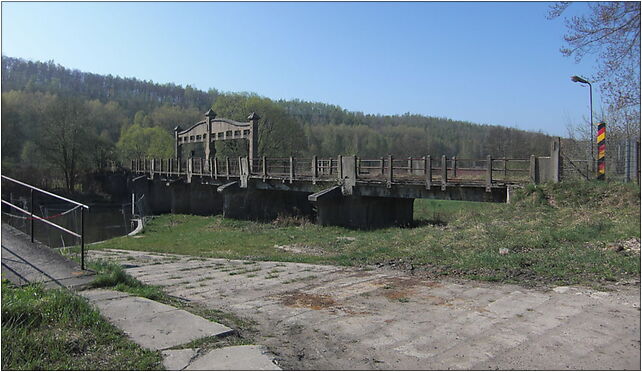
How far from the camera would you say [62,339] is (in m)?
4.25

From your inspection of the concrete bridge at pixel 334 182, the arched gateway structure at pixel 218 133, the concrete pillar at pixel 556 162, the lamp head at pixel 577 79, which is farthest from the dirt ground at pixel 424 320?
the arched gateway structure at pixel 218 133

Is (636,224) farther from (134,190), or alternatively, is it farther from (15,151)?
(15,151)

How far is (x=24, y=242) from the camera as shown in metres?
8.64

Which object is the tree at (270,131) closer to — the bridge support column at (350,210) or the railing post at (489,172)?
the bridge support column at (350,210)

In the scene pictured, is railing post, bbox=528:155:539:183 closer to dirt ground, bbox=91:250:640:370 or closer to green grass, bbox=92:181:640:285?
green grass, bbox=92:181:640:285

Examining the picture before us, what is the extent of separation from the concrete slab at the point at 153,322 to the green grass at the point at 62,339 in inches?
6.7

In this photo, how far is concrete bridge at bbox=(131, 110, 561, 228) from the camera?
18328 mm

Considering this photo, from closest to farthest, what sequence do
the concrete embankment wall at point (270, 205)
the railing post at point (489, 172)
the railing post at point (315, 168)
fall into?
1. the railing post at point (489, 172)
2. the concrete embankment wall at point (270, 205)
3. the railing post at point (315, 168)

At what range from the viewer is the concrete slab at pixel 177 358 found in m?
3.92

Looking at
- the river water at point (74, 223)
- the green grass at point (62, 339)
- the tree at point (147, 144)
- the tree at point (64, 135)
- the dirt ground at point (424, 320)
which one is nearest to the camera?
the green grass at point (62, 339)

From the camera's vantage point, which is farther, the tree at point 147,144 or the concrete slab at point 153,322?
the tree at point 147,144

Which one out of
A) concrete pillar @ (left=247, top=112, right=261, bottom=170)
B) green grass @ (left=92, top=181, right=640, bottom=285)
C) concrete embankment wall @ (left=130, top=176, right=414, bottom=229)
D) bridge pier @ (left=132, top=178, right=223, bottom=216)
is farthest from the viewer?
bridge pier @ (left=132, top=178, right=223, bottom=216)

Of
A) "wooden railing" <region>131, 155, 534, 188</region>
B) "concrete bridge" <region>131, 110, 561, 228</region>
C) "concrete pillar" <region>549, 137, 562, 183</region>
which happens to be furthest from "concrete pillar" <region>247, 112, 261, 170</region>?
"concrete pillar" <region>549, 137, 562, 183</region>

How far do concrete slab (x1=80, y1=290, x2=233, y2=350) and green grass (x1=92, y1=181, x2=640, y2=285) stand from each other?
4825 millimetres
